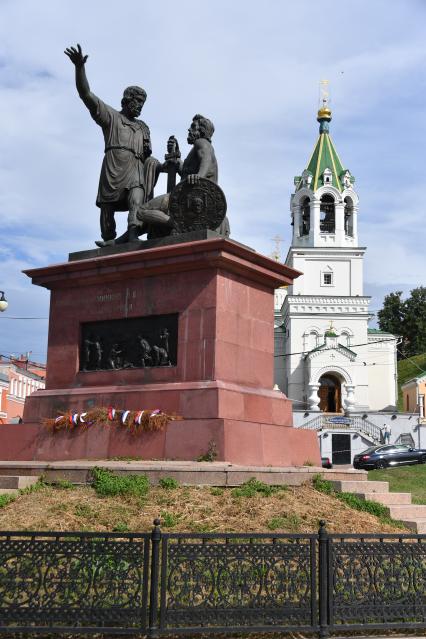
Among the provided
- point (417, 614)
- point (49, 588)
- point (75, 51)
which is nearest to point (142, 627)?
point (49, 588)

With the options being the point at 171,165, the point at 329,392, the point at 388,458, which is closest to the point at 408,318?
the point at 329,392

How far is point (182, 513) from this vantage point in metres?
7.95

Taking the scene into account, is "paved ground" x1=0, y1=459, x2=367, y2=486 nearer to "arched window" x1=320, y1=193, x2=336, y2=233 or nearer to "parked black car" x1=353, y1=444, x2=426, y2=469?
"parked black car" x1=353, y1=444, x2=426, y2=469

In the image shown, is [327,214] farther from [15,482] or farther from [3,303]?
[15,482]

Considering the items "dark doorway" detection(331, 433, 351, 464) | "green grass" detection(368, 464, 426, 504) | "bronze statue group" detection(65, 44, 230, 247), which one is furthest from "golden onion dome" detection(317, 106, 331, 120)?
"bronze statue group" detection(65, 44, 230, 247)

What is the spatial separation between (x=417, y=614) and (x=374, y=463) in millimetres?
25113

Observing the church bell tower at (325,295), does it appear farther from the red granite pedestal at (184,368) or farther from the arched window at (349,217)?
the red granite pedestal at (184,368)

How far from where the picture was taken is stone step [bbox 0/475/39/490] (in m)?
9.04

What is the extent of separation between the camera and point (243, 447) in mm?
9859

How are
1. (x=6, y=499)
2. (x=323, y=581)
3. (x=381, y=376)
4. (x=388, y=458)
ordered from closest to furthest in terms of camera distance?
(x=323, y=581)
(x=6, y=499)
(x=388, y=458)
(x=381, y=376)

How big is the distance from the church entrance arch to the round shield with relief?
165 feet

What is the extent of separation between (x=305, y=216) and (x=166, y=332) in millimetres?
58433

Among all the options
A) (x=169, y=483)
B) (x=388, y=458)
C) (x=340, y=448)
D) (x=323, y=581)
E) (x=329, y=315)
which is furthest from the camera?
(x=329, y=315)

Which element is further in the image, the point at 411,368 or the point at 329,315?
the point at 411,368
